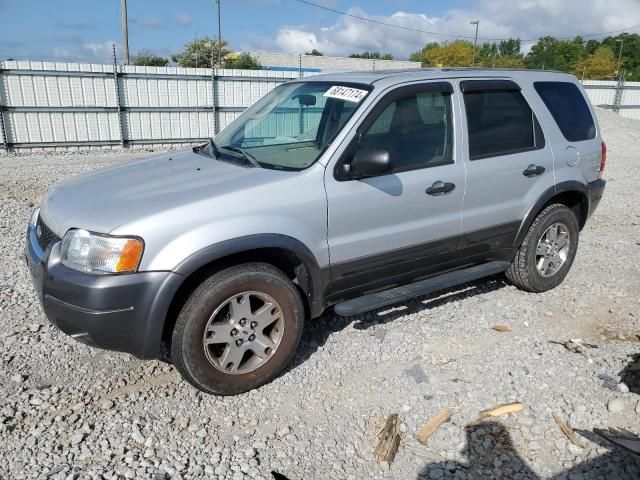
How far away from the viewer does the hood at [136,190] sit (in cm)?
305

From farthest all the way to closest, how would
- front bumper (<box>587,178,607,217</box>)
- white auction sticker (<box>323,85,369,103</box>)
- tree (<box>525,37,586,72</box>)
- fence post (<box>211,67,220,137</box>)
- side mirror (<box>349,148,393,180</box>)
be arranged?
tree (<box>525,37,586,72</box>), fence post (<box>211,67,220,137</box>), front bumper (<box>587,178,607,217</box>), white auction sticker (<box>323,85,369,103</box>), side mirror (<box>349,148,393,180</box>)

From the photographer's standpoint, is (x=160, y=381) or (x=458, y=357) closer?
(x=160, y=381)

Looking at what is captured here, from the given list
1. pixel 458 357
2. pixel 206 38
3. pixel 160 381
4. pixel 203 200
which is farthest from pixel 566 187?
pixel 206 38

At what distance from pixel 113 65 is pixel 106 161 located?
10.1ft

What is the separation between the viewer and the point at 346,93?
152 inches

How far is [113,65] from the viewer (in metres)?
14.3

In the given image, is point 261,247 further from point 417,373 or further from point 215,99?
point 215,99

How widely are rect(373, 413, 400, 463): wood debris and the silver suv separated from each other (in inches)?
30.6

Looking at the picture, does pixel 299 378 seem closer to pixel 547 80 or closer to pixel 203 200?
pixel 203 200

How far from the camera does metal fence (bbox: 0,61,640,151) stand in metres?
13.4

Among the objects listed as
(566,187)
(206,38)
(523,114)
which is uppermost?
(206,38)

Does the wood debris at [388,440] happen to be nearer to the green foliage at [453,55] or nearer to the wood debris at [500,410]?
the wood debris at [500,410]

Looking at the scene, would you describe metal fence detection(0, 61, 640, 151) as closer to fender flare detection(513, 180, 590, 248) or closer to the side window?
the side window

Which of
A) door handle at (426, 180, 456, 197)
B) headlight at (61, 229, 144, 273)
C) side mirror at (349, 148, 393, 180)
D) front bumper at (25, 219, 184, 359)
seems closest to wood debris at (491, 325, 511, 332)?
door handle at (426, 180, 456, 197)
